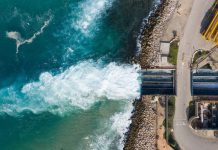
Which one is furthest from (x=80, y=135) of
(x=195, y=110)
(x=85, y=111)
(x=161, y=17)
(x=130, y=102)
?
(x=161, y=17)

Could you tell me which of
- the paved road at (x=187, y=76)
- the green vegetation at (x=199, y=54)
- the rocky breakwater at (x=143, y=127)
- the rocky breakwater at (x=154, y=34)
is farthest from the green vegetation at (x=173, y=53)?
the rocky breakwater at (x=143, y=127)

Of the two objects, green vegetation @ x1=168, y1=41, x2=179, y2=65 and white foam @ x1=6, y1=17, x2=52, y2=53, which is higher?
white foam @ x1=6, y1=17, x2=52, y2=53

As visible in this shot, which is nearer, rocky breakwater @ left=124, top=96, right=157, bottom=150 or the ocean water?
rocky breakwater @ left=124, top=96, right=157, bottom=150

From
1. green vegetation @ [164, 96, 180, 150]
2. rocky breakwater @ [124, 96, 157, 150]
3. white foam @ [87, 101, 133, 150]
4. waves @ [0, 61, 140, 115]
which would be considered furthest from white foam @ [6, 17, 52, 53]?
green vegetation @ [164, 96, 180, 150]

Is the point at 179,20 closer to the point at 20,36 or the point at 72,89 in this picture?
the point at 72,89

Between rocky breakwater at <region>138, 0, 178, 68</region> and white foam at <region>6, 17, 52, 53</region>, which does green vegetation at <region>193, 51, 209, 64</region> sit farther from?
white foam at <region>6, 17, 52, 53</region>

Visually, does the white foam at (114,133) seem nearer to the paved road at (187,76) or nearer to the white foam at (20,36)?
the paved road at (187,76)

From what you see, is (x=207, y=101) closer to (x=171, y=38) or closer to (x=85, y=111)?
(x=171, y=38)

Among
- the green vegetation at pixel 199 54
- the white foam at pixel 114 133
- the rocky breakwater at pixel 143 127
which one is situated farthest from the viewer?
the white foam at pixel 114 133

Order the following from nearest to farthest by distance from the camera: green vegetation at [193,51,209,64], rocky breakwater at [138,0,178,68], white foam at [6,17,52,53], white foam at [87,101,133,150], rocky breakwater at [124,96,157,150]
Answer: green vegetation at [193,51,209,64] → rocky breakwater at [138,0,178,68] → rocky breakwater at [124,96,157,150] → white foam at [6,17,52,53] → white foam at [87,101,133,150]
